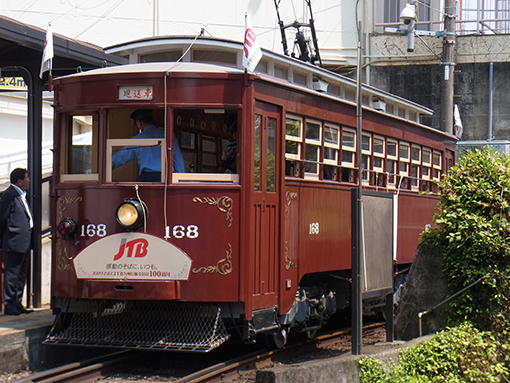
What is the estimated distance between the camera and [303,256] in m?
8.33

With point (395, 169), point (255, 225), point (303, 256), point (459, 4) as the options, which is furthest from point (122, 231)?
point (459, 4)

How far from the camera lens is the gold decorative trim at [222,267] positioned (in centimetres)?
721

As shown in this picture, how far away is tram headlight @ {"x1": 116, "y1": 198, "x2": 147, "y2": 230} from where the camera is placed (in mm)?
7195

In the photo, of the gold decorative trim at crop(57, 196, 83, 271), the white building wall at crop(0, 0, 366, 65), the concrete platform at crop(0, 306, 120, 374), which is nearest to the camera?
the concrete platform at crop(0, 306, 120, 374)

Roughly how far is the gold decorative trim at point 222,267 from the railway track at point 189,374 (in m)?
0.92

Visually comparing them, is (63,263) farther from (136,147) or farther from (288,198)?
(288,198)

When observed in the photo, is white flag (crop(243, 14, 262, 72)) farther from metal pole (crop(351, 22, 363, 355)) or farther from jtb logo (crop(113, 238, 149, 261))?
jtb logo (crop(113, 238, 149, 261))

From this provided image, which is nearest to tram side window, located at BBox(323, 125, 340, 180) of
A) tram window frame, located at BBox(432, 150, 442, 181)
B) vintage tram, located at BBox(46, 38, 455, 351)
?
vintage tram, located at BBox(46, 38, 455, 351)

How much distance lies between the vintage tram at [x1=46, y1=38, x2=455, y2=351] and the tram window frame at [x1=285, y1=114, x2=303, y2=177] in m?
0.01

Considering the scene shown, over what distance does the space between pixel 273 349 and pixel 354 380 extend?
2.04 m

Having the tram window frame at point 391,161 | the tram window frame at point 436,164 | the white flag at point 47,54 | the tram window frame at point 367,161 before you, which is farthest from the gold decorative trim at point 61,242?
the tram window frame at point 436,164

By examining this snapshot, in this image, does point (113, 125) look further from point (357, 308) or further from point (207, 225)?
point (357, 308)

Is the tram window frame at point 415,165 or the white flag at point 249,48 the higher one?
A: the white flag at point 249,48

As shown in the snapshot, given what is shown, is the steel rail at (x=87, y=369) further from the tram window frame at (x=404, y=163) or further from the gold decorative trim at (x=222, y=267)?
the tram window frame at (x=404, y=163)
